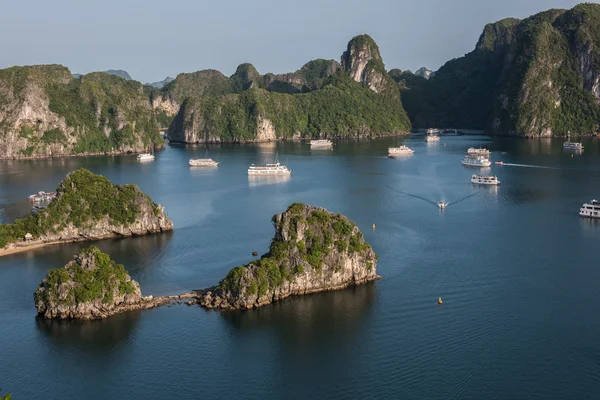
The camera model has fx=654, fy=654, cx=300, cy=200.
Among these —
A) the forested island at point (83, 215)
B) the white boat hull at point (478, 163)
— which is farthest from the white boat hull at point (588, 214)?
the forested island at point (83, 215)

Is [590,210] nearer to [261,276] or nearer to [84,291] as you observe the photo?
[261,276]

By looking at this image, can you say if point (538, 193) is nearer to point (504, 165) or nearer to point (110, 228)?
point (504, 165)

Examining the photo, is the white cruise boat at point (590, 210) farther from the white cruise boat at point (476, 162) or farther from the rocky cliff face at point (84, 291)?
the rocky cliff face at point (84, 291)

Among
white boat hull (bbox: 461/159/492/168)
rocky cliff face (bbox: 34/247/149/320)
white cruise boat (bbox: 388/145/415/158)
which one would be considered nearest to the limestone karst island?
rocky cliff face (bbox: 34/247/149/320)

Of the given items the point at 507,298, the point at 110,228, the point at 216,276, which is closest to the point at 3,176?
the point at 110,228

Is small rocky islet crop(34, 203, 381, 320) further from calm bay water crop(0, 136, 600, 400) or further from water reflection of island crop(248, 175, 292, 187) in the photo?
water reflection of island crop(248, 175, 292, 187)

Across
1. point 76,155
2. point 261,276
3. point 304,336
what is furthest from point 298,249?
point 76,155
